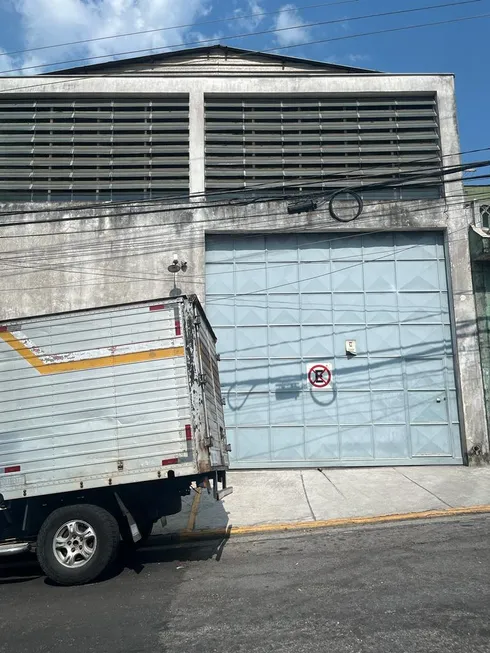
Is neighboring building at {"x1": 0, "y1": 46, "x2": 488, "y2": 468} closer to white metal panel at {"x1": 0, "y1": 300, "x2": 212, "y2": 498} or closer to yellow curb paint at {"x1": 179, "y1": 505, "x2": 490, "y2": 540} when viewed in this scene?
yellow curb paint at {"x1": 179, "y1": 505, "x2": 490, "y2": 540}

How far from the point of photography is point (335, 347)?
507 inches

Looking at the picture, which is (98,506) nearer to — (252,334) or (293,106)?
(252,334)

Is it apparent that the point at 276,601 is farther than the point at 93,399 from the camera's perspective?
No

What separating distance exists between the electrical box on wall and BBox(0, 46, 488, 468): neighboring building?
5 cm

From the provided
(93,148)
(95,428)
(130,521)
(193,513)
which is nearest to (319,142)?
(93,148)

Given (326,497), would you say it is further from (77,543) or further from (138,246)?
(138,246)

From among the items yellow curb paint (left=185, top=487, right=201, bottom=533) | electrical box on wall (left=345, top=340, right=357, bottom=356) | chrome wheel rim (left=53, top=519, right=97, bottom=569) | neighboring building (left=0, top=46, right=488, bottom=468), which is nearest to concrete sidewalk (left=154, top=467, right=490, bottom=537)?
yellow curb paint (left=185, top=487, right=201, bottom=533)

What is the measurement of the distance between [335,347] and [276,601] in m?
8.35

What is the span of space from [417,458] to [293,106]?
354 inches

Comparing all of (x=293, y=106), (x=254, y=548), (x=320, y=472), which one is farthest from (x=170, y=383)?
(x=293, y=106)

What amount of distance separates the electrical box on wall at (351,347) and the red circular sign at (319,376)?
65cm

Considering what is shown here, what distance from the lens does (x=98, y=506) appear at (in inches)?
244

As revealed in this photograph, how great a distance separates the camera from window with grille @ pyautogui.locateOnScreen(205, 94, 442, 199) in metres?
13.5

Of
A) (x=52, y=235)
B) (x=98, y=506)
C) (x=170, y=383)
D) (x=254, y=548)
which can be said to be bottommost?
(x=254, y=548)
